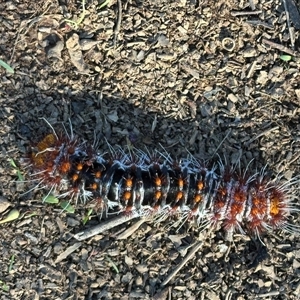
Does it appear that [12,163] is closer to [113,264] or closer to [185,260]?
[113,264]

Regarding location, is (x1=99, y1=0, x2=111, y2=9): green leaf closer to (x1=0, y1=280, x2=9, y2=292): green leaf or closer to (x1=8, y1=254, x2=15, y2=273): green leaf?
(x1=8, y1=254, x2=15, y2=273): green leaf

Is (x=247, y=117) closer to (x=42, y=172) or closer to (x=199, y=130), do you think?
(x=199, y=130)

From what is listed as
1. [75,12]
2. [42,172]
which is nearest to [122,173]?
[42,172]

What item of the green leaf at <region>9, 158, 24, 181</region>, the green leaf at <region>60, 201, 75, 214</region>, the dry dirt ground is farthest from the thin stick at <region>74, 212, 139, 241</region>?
the green leaf at <region>9, 158, 24, 181</region>

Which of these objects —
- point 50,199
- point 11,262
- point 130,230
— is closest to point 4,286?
point 11,262

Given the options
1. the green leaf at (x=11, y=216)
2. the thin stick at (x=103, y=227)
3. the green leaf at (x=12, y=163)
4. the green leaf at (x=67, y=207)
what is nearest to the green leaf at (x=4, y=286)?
the green leaf at (x=11, y=216)

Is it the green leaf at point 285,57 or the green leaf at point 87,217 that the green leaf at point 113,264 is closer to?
the green leaf at point 87,217
